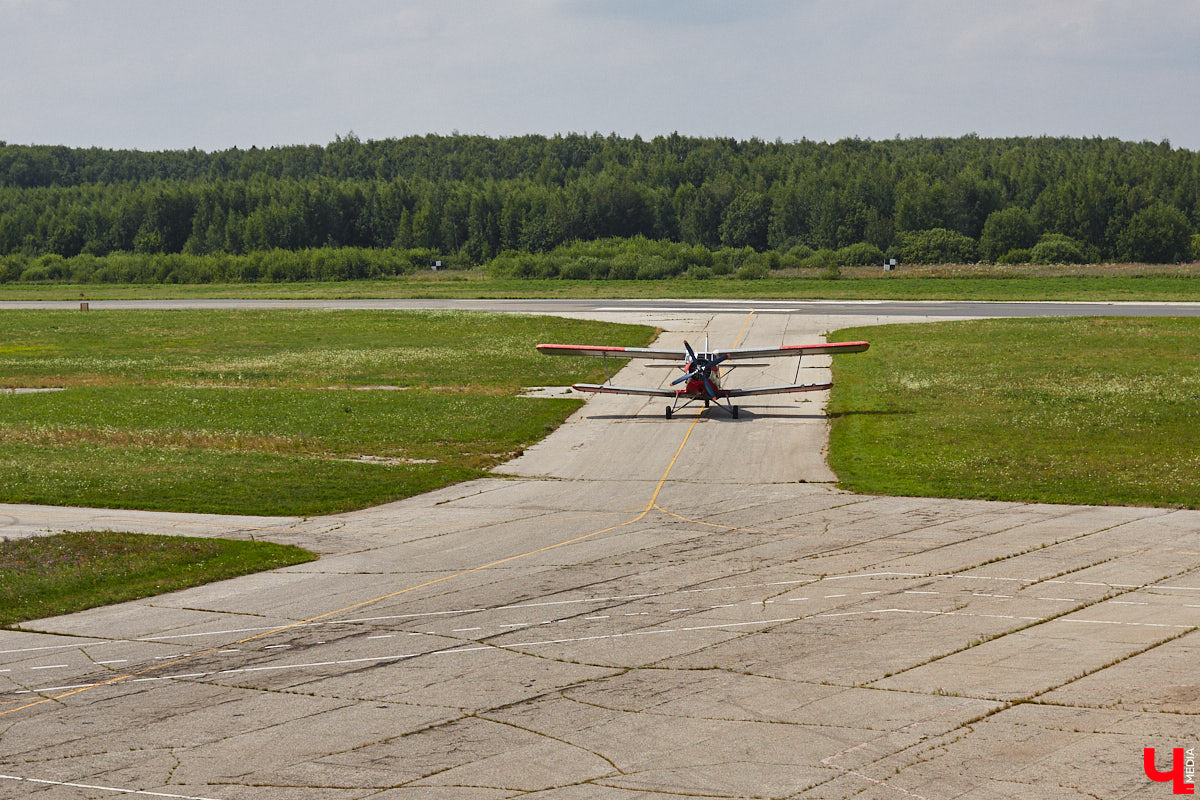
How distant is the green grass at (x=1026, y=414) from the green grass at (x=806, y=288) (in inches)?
1005

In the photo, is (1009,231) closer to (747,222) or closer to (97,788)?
A: (747,222)

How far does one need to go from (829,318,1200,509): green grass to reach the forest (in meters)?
64.0

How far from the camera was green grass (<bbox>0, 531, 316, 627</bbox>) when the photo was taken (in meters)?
20.8

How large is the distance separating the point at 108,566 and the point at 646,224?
163 meters

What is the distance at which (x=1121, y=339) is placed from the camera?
58.8m

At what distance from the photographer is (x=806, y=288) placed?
320ft

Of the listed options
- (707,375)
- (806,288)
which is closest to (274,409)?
(707,375)

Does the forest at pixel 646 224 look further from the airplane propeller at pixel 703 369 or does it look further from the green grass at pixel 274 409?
the airplane propeller at pixel 703 369

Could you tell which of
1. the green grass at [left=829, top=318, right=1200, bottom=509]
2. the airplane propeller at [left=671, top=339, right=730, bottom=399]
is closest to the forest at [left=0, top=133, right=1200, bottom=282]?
the green grass at [left=829, top=318, right=1200, bottom=509]

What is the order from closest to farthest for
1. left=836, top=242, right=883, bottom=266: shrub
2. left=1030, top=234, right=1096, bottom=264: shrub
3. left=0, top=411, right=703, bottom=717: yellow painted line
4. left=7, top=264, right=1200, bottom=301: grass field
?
left=0, top=411, right=703, bottom=717: yellow painted line → left=7, top=264, right=1200, bottom=301: grass field → left=1030, top=234, right=1096, bottom=264: shrub → left=836, top=242, right=883, bottom=266: shrub

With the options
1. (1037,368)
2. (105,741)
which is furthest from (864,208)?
(105,741)

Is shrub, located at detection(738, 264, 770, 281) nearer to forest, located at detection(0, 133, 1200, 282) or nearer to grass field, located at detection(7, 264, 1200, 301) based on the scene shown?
grass field, located at detection(7, 264, 1200, 301)

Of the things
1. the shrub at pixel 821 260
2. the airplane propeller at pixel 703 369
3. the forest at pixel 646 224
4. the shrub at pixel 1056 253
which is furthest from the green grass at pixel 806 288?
the airplane propeller at pixel 703 369

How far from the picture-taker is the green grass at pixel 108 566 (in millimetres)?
20797
